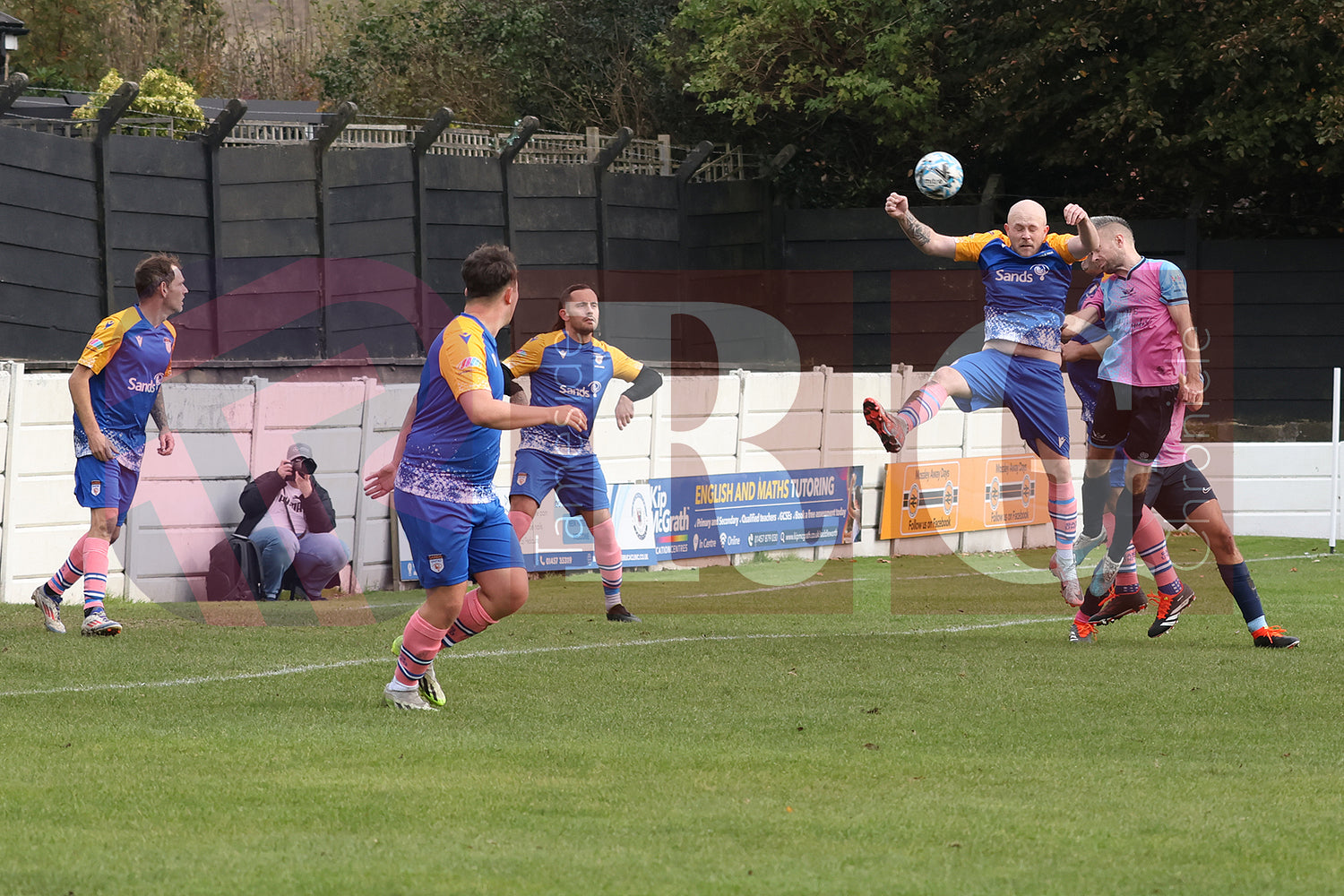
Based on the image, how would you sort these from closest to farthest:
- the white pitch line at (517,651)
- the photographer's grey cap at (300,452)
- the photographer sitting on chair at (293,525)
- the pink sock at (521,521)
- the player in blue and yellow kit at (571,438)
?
the white pitch line at (517,651)
the pink sock at (521,521)
the player in blue and yellow kit at (571,438)
the photographer sitting on chair at (293,525)
the photographer's grey cap at (300,452)

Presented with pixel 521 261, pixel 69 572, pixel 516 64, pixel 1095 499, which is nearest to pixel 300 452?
pixel 69 572

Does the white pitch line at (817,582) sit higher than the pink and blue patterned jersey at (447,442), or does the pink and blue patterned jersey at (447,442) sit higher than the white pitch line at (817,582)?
the pink and blue patterned jersey at (447,442)

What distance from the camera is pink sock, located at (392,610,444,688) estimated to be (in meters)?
6.54

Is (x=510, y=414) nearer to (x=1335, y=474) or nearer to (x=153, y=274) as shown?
(x=153, y=274)

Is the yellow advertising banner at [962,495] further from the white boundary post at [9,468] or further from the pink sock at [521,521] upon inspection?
the white boundary post at [9,468]

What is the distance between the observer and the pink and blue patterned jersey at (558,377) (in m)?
10.8

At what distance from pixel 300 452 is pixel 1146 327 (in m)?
7.40

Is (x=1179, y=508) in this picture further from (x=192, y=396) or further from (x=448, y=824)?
(x=192, y=396)

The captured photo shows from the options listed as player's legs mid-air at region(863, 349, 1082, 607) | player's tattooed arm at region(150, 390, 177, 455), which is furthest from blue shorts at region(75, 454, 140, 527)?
player's legs mid-air at region(863, 349, 1082, 607)

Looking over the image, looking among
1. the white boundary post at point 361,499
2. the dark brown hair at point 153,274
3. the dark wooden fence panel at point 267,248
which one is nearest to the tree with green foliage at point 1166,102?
the dark wooden fence panel at point 267,248

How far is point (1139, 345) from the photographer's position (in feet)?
29.1

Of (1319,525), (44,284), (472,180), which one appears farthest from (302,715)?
(472,180)

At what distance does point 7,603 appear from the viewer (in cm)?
1109

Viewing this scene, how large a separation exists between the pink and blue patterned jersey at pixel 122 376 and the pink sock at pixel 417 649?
10.8ft
